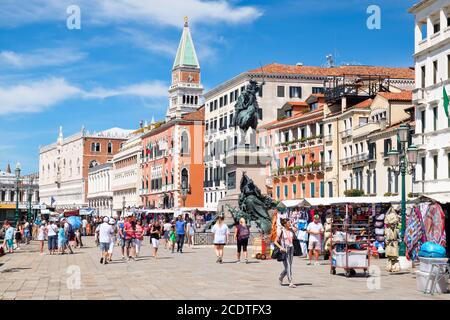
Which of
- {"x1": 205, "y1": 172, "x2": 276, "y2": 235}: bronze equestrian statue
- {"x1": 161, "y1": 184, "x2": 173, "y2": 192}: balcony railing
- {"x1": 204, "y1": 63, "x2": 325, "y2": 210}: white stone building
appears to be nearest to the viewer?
{"x1": 205, "y1": 172, "x2": 276, "y2": 235}: bronze equestrian statue

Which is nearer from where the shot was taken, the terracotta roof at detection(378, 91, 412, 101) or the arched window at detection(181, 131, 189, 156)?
the terracotta roof at detection(378, 91, 412, 101)

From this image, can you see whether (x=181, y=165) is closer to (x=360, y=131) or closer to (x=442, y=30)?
(x=360, y=131)

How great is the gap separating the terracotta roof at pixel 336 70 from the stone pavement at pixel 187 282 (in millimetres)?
52043

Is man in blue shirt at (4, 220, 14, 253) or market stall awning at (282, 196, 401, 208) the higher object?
market stall awning at (282, 196, 401, 208)

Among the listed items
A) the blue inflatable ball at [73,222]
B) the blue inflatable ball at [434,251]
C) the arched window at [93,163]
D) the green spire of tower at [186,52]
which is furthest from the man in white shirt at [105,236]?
the arched window at [93,163]

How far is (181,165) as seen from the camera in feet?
325

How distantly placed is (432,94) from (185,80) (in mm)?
87070

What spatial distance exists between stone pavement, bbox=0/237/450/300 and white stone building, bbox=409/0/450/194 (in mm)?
17647

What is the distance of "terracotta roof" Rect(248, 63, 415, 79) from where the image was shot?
77188 mm

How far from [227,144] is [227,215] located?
47.7 metres

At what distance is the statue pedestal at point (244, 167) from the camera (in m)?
39.8

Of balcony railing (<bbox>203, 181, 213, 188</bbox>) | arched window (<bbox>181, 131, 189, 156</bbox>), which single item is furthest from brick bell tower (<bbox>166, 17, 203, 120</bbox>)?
balcony railing (<bbox>203, 181, 213, 188</bbox>)

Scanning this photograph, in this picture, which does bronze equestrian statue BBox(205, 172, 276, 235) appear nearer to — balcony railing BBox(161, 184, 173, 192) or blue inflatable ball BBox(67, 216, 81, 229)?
blue inflatable ball BBox(67, 216, 81, 229)
